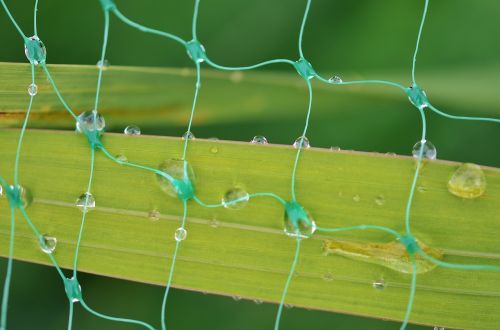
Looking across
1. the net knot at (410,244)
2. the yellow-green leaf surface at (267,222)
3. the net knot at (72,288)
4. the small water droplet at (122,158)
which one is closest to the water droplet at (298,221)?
the yellow-green leaf surface at (267,222)

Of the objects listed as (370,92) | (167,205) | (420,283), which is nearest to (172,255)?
(167,205)

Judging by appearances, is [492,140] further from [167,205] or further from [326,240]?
[167,205]

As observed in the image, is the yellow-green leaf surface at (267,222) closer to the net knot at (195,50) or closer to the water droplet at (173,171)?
the water droplet at (173,171)

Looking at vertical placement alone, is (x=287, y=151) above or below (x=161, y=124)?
below

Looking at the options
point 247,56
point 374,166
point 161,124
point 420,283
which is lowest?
point 420,283

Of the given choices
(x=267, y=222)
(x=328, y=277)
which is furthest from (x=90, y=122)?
(x=328, y=277)

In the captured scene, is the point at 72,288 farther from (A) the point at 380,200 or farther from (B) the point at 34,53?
(A) the point at 380,200

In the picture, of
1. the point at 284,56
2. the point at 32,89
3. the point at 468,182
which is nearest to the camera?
the point at 468,182
